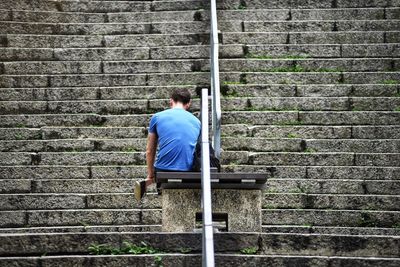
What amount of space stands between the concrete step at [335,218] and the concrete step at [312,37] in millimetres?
3805

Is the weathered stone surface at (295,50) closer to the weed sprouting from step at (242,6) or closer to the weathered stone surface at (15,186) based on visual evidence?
the weed sprouting from step at (242,6)

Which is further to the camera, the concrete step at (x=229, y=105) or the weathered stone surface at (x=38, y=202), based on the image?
the concrete step at (x=229, y=105)

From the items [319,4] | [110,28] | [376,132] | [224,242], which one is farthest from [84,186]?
[319,4]

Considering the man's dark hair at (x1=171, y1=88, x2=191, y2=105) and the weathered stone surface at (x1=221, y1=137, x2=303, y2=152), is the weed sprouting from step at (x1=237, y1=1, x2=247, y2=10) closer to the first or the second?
the weathered stone surface at (x1=221, y1=137, x2=303, y2=152)

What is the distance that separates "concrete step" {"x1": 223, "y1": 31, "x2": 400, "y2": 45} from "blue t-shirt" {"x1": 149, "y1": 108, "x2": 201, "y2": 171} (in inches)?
164

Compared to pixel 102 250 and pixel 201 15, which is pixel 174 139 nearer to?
pixel 102 250

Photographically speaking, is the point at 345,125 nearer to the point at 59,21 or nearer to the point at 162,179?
the point at 162,179

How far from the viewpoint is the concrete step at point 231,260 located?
635cm

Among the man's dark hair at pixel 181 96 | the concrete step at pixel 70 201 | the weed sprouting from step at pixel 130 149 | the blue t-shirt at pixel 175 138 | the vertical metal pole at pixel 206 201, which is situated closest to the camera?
the vertical metal pole at pixel 206 201

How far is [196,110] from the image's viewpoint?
34.1 ft

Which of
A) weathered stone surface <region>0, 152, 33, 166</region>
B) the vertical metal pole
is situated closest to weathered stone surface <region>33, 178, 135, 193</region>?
weathered stone surface <region>0, 152, 33, 166</region>

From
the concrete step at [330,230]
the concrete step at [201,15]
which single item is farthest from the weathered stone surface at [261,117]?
the concrete step at [201,15]

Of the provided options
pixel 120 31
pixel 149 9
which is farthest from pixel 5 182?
pixel 149 9

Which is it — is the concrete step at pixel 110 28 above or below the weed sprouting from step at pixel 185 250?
above
